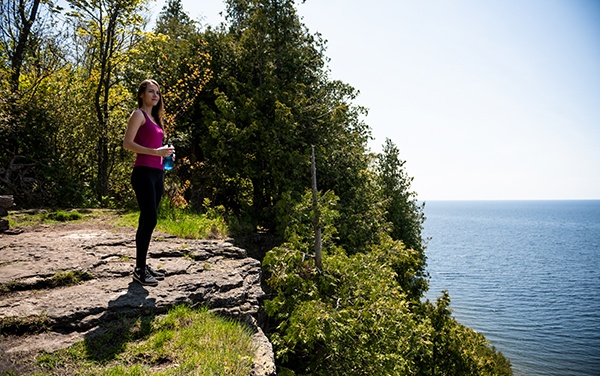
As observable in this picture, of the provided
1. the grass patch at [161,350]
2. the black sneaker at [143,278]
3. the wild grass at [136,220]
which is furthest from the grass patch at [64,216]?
the grass patch at [161,350]

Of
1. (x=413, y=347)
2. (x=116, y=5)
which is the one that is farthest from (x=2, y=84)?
(x=413, y=347)

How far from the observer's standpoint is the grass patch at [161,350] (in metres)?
3.37

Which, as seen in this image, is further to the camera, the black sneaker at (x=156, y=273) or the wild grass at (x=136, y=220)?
the wild grass at (x=136, y=220)

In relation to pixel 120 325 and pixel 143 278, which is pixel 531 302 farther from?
pixel 120 325

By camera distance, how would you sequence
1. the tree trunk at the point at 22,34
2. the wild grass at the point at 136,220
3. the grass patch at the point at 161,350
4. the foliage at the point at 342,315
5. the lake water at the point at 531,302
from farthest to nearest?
1. the lake water at the point at 531,302
2. the tree trunk at the point at 22,34
3. the foliage at the point at 342,315
4. the wild grass at the point at 136,220
5. the grass patch at the point at 161,350

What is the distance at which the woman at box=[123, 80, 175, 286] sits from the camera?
456 centimetres

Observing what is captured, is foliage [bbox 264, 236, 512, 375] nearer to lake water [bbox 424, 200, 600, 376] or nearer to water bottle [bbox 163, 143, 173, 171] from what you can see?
water bottle [bbox 163, 143, 173, 171]

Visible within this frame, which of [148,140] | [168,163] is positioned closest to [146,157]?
[148,140]

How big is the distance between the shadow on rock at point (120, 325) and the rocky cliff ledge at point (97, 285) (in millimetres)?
13

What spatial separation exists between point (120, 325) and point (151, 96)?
2.89 m

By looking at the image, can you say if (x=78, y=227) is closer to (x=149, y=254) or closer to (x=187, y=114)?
(x=149, y=254)

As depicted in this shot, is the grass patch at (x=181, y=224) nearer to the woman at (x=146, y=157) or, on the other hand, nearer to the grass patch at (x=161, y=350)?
the woman at (x=146, y=157)

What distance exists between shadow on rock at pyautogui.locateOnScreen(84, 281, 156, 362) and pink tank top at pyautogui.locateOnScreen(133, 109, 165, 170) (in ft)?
5.66

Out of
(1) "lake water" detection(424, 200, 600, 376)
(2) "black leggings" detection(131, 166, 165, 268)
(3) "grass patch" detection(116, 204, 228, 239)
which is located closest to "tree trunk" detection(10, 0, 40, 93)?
(3) "grass patch" detection(116, 204, 228, 239)
